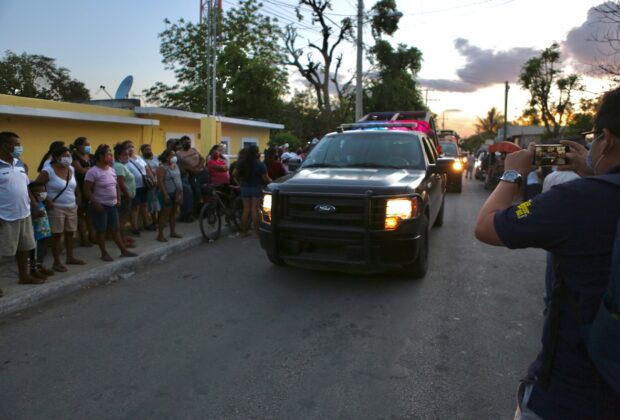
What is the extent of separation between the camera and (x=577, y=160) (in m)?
1.88

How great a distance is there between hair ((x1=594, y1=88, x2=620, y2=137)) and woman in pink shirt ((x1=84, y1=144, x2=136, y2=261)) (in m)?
6.05

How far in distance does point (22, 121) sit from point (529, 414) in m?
8.58

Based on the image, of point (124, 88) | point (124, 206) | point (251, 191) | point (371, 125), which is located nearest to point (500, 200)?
point (124, 206)

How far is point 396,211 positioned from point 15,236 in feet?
13.5

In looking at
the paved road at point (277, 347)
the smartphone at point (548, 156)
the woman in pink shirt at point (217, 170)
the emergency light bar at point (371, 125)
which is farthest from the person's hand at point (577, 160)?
the woman in pink shirt at point (217, 170)

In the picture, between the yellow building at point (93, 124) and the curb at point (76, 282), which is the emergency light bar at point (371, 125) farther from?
the yellow building at point (93, 124)

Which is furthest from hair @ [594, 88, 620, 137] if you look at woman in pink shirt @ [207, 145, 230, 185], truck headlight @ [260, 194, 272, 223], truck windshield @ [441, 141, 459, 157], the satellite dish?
truck windshield @ [441, 141, 459, 157]

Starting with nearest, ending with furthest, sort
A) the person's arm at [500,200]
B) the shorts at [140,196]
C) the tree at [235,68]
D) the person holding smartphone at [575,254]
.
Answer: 1. the person holding smartphone at [575,254]
2. the person's arm at [500,200]
3. the shorts at [140,196]
4. the tree at [235,68]

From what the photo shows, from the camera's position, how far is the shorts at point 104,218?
6375 mm

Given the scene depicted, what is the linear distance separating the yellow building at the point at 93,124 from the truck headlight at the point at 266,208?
4.43 meters

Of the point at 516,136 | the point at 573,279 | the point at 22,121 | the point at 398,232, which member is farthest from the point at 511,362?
the point at 516,136

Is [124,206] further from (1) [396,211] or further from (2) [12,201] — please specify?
(1) [396,211]

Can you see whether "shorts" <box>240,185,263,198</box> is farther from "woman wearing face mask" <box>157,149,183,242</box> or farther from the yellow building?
the yellow building

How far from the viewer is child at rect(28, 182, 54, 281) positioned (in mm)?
5598
